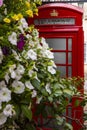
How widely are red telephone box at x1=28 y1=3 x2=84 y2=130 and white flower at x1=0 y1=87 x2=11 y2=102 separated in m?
1.76

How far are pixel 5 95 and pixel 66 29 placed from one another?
6.00ft

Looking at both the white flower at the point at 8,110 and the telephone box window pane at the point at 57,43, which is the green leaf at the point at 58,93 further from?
the telephone box window pane at the point at 57,43

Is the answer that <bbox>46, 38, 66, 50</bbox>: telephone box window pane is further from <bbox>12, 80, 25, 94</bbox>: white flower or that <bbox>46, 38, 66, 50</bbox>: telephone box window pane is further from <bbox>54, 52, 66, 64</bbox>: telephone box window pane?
<bbox>12, 80, 25, 94</bbox>: white flower

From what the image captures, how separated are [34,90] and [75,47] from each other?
5.47 feet

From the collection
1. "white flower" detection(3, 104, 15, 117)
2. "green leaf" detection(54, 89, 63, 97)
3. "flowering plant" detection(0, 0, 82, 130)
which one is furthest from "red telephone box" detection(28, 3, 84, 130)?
"white flower" detection(3, 104, 15, 117)

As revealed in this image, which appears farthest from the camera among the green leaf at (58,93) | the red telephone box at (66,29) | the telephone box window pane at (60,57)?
the telephone box window pane at (60,57)

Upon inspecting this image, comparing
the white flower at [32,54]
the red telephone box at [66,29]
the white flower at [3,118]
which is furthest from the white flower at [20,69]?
the red telephone box at [66,29]

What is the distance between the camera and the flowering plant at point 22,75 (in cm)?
156

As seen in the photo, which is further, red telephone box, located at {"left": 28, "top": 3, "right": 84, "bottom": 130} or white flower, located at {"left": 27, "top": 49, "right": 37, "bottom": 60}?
red telephone box, located at {"left": 28, "top": 3, "right": 84, "bottom": 130}

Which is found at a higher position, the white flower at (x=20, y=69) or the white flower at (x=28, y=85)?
the white flower at (x=20, y=69)

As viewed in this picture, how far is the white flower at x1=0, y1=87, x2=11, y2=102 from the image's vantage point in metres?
1.51

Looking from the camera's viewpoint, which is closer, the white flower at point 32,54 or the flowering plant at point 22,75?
the flowering plant at point 22,75

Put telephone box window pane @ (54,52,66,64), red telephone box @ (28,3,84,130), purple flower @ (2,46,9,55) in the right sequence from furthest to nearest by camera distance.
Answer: telephone box window pane @ (54,52,66,64) < red telephone box @ (28,3,84,130) < purple flower @ (2,46,9,55)

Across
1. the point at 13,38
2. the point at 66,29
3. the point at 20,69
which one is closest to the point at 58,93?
the point at 20,69
